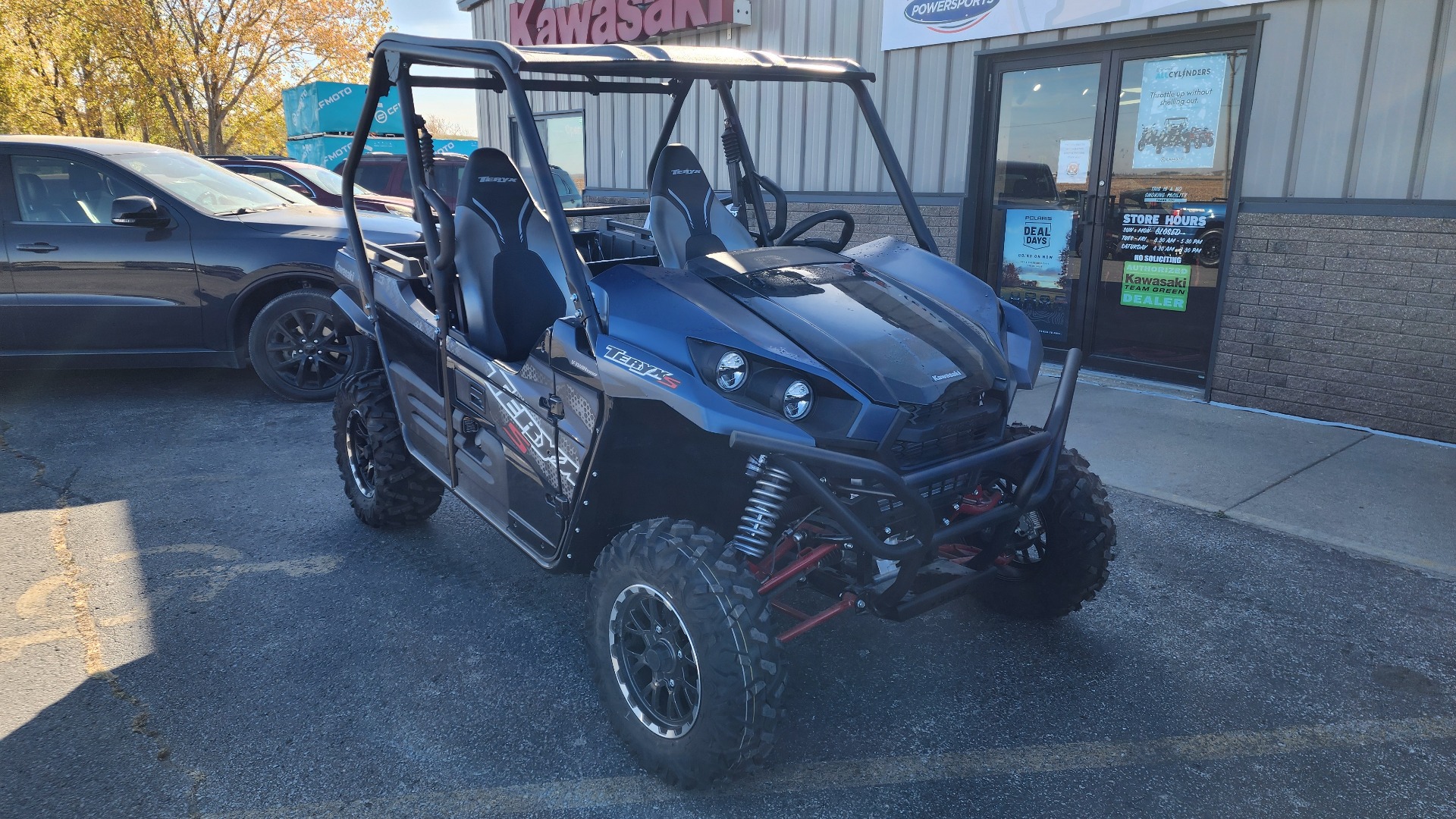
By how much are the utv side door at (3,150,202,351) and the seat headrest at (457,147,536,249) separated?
12.5ft

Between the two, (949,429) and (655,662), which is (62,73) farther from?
(949,429)

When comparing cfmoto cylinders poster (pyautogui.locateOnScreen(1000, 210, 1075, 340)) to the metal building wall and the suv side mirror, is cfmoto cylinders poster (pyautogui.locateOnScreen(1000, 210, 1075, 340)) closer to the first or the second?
the metal building wall

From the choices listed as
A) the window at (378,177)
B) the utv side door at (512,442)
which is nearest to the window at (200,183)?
the utv side door at (512,442)

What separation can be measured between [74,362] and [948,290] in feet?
20.1

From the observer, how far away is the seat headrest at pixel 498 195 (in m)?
3.63

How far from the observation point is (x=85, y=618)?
11.9ft

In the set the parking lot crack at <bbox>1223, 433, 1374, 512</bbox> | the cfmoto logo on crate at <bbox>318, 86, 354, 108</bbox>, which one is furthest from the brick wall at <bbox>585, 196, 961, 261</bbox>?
the cfmoto logo on crate at <bbox>318, 86, 354, 108</bbox>

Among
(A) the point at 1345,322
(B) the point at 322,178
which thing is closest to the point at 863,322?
(A) the point at 1345,322

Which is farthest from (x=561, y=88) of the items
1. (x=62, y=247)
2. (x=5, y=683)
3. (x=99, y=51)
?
(x=99, y=51)

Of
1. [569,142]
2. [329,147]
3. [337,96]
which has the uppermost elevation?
[337,96]

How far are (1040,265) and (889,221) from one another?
1429 millimetres

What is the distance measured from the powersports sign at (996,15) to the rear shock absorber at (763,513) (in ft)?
18.0

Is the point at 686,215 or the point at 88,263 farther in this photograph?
the point at 88,263

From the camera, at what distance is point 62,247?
6.36m
